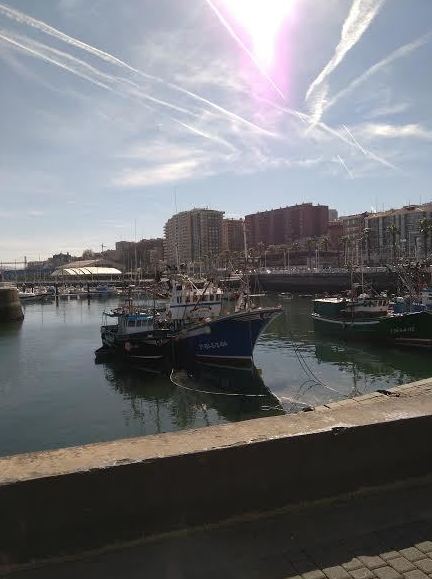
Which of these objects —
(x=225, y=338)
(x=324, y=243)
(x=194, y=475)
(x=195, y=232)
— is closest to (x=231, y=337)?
(x=225, y=338)

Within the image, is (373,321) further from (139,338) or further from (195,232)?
(195,232)

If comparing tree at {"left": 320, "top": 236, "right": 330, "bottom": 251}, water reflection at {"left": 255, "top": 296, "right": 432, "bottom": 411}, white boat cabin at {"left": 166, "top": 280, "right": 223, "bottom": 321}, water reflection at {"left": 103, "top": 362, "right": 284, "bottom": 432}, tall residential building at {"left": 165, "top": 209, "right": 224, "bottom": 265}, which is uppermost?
tall residential building at {"left": 165, "top": 209, "right": 224, "bottom": 265}

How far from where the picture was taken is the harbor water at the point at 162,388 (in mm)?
21188

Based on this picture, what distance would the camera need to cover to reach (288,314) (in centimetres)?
6938

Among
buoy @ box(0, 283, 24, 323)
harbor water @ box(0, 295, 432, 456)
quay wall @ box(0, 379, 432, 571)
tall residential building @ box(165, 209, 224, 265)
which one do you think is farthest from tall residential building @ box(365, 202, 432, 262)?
quay wall @ box(0, 379, 432, 571)

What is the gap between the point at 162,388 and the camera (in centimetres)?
2836

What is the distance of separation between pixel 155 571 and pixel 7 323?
2960 inches

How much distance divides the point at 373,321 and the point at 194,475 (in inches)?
1595

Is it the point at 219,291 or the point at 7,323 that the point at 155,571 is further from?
the point at 7,323

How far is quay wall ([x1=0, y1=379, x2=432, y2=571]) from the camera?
11.8 feet

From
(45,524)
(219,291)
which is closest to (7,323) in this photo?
(219,291)

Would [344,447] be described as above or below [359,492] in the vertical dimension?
above

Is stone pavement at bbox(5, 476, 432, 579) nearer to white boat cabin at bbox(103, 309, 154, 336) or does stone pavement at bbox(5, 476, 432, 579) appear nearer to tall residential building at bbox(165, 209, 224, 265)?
white boat cabin at bbox(103, 309, 154, 336)

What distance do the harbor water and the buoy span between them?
2946 cm
